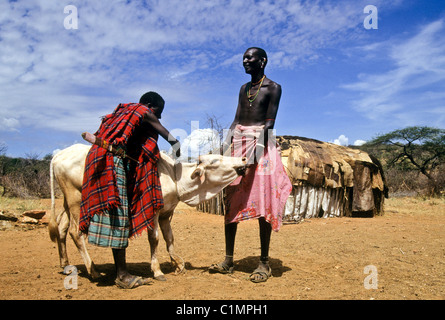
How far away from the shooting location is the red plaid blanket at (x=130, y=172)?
336 cm

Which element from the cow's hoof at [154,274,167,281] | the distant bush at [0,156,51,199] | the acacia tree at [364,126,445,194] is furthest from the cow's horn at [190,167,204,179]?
the acacia tree at [364,126,445,194]

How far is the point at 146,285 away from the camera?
3.53 meters

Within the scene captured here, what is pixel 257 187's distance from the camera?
390 cm

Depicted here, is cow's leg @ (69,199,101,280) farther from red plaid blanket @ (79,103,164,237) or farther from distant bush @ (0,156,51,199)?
distant bush @ (0,156,51,199)

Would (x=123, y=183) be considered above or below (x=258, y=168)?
below

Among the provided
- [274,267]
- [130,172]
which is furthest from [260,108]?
[274,267]

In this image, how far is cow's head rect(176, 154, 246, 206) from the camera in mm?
3887

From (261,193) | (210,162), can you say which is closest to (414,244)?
(261,193)

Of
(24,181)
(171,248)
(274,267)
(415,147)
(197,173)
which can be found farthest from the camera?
(415,147)

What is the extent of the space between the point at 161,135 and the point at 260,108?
117cm

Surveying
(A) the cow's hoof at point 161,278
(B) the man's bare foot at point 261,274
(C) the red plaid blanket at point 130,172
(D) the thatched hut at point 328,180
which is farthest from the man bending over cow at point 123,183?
(D) the thatched hut at point 328,180

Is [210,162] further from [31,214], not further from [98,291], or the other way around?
[31,214]

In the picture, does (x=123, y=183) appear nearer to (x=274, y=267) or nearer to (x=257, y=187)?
(x=257, y=187)

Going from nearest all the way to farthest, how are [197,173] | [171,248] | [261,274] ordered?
1. [261,274]
2. [197,173]
3. [171,248]
